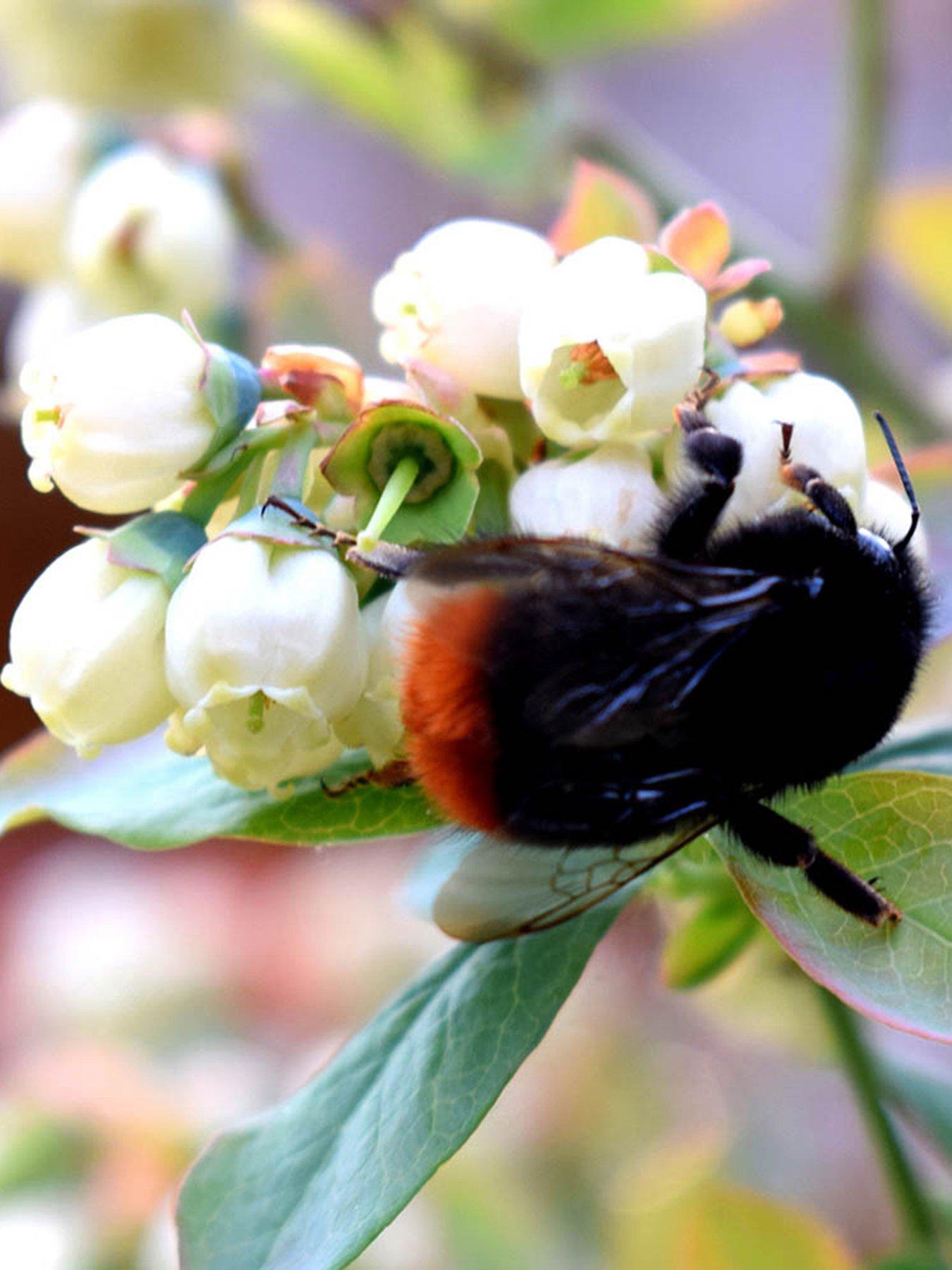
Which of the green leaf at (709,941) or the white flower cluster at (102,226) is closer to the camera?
the green leaf at (709,941)

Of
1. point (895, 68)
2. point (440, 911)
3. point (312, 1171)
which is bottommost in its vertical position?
point (312, 1171)

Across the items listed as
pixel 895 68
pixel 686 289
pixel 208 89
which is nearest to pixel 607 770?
pixel 686 289

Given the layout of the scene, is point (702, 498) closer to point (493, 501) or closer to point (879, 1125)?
point (493, 501)

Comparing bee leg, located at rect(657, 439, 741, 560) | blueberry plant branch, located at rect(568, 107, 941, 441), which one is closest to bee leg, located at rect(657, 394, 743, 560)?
bee leg, located at rect(657, 439, 741, 560)

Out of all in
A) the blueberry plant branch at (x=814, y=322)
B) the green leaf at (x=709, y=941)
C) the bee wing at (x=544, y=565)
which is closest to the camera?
the bee wing at (x=544, y=565)

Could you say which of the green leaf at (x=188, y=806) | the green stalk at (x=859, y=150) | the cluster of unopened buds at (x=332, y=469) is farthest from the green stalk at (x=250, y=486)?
the green stalk at (x=859, y=150)

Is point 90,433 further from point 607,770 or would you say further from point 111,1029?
point 111,1029

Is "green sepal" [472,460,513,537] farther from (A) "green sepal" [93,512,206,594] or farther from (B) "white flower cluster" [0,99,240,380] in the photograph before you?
(B) "white flower cluster" [0,99,240,380]

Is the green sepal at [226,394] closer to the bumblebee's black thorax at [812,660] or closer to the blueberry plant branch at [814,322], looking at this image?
the bumblebee's black thorax at [812,660]
